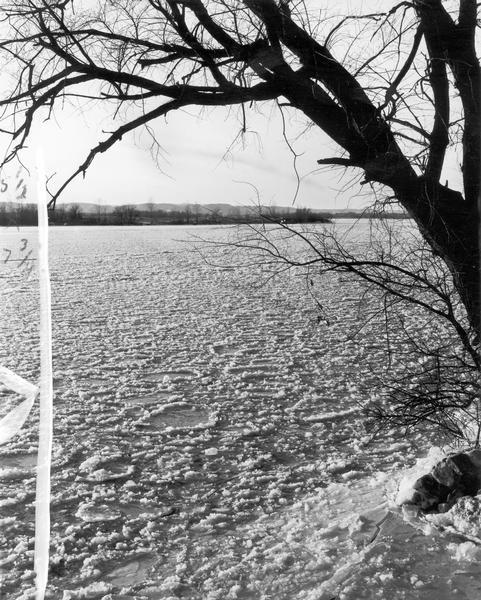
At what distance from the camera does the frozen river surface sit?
2734 mm

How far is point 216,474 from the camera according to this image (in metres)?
3.90

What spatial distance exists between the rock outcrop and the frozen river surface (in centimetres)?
21

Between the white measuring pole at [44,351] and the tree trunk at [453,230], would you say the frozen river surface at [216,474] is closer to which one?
the white measuring pole at [44,351]

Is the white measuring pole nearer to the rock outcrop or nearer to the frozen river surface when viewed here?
the frozen river surface

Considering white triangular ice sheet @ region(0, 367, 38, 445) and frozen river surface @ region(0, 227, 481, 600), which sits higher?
white triangular ice sheet @ region(0, 367, 38, 445)

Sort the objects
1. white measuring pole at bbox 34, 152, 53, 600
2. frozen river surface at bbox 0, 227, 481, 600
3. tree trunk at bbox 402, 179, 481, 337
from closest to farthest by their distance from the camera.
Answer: white measuring pole at bbox 34, 152, 53, 600 < frozen river surface at bbox 0, 227, 481, 600 < tree trunk at bbox 402, 179, 481, 337

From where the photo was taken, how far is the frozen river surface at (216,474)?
2.73 m

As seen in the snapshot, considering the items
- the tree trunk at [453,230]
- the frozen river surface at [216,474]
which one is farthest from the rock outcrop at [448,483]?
→ the tree trunk at [453,230]

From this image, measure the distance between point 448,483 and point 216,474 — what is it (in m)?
1.46

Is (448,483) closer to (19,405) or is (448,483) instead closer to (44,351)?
(19,405)

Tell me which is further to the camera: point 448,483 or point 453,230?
point 453,230

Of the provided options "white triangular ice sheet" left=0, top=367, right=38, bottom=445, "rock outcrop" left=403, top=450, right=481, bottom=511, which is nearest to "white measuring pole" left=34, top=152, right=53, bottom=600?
"white triangular ice sheet" left=0, top=367, right=38, bottom=445

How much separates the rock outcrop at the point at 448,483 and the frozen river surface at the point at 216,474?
0.68ft

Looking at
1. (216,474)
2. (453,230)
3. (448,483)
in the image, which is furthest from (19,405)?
(453,230)
